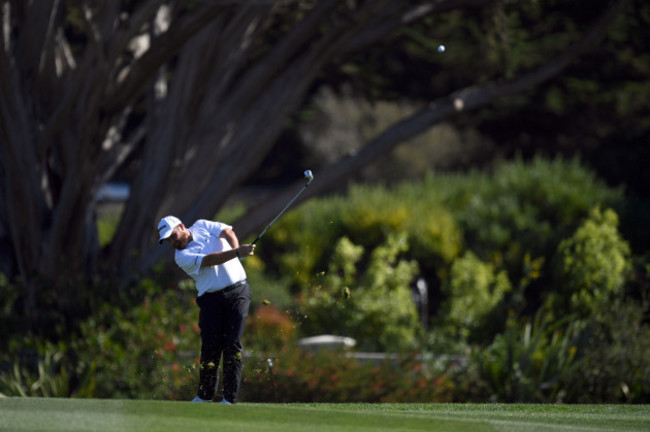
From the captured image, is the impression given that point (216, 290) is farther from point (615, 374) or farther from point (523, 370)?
point (615, 374)

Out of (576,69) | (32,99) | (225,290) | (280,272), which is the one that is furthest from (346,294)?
(280,272)

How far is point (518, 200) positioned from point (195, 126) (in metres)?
8.40

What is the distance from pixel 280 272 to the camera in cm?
2459

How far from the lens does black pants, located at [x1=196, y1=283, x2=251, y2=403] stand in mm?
8961

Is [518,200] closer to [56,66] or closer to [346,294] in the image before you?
[56,66]

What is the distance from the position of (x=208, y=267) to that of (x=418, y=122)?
7.24 meters

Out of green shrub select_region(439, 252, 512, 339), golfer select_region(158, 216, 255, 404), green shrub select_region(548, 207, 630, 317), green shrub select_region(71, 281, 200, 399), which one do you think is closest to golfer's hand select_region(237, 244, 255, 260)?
golfer select_region(158, 216, 255, 404)

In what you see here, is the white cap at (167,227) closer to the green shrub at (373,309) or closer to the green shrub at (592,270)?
the green shrub at (373,309)

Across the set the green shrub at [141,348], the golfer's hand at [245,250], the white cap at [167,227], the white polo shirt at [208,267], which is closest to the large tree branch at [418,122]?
the green shrub at [141,348]

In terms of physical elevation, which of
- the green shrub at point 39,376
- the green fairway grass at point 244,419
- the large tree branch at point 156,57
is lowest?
the green shrub at point 39,376

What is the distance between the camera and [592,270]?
1582cm

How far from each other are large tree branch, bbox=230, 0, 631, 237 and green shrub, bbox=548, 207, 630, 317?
2.22 meters

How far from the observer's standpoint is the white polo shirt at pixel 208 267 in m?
8.77

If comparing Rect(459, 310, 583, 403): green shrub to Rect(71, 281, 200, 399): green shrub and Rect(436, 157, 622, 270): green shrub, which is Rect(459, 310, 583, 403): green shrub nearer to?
Rect(71, 281, 200, 399): green shrub
